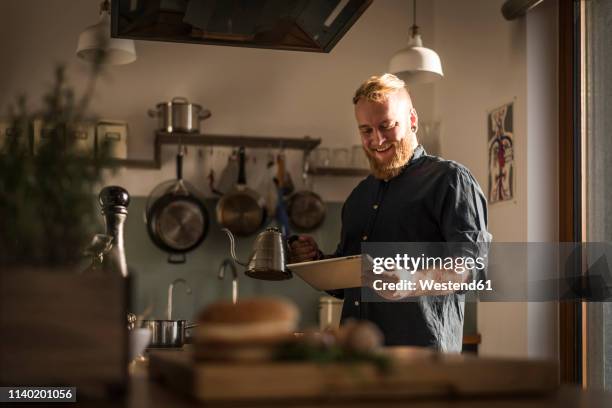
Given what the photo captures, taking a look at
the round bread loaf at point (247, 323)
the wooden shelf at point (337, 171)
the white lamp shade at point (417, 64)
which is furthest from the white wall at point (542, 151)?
the round bread loaf at point (247, 323)

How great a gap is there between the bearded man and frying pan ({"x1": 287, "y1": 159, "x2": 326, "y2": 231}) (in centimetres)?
192

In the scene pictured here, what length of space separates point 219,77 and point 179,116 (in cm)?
49

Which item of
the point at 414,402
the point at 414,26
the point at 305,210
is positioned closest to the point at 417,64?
the point at 414,26

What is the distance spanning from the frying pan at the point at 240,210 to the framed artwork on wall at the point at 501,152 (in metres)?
1.25

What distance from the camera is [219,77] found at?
4.81m

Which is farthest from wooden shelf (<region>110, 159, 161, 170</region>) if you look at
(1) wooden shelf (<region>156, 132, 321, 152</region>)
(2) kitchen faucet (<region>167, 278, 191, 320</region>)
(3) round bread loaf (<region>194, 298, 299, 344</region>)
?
(3) round bread loaf (<region>194, 298, 299, 344</region>)

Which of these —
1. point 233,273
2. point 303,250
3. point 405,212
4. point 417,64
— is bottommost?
point 233,273

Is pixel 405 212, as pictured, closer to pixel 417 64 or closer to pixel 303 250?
pixel 303 250

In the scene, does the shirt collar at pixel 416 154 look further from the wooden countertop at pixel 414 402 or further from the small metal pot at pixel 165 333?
the wooden countertop at pixel 414 402

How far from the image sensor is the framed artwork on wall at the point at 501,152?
157 inches

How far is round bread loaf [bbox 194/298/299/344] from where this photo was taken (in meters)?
0.92

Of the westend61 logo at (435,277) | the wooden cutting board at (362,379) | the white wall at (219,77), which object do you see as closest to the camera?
the wooden cutting board at (362,379)

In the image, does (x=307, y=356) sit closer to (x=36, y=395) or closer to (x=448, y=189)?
(x=36, y=395)

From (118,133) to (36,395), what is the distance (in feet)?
12.2
